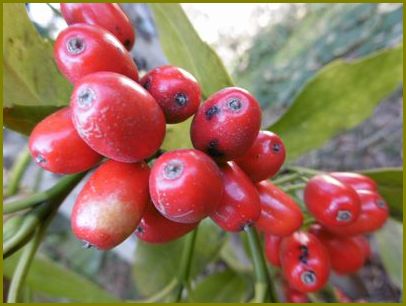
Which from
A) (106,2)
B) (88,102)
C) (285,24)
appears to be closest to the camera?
(88,102)

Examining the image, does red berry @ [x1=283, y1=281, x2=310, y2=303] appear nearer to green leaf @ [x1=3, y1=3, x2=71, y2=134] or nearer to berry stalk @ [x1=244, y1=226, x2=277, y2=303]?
berry stalk @ [x1=244, y1=226, x2=277, y2=303]

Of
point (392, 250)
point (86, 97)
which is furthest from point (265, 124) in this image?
point (86, 97)

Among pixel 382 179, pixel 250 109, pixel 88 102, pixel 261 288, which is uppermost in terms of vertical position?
pixel 88 102

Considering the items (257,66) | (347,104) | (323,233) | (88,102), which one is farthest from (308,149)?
(257,66)

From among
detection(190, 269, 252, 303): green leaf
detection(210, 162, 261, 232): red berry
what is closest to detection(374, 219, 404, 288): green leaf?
detection(190, 269, 252, 303): green leaf

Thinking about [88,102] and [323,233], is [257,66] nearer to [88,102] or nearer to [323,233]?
[323,233]

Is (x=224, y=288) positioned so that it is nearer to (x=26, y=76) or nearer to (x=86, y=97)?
(x=26, y=76)

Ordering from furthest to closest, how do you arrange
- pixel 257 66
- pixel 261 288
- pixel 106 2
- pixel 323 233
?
pixel 257 66
pixel 323 233
pixel 261 288
pixel 106 2
